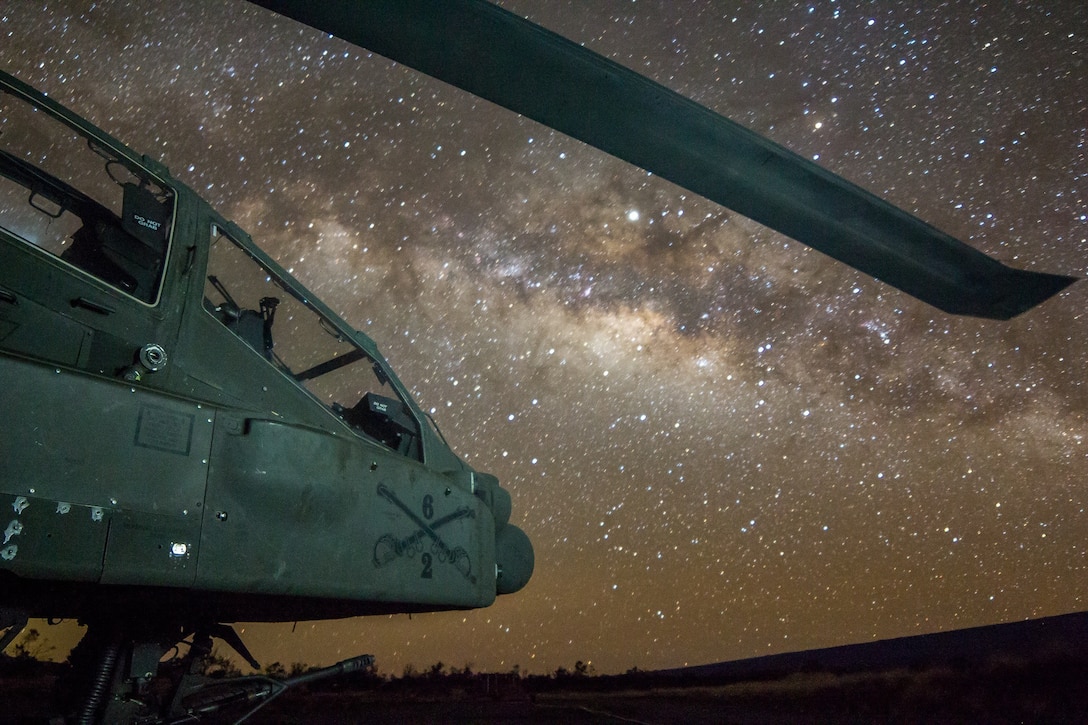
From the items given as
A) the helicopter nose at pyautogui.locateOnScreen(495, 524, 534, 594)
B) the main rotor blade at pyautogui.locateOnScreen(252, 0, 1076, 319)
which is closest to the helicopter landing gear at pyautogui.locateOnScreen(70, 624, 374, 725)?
the helicopter nose at pyautogui.locateOnScreen(495, 524, 534, 594)

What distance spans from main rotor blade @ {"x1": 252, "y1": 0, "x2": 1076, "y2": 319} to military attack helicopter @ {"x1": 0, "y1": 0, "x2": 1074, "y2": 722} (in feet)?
0.03

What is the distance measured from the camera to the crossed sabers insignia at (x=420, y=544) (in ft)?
10.9

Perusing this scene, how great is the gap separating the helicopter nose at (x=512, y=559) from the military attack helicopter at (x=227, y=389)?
1.81ft

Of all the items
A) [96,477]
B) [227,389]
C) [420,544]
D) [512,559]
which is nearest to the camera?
[96,477]

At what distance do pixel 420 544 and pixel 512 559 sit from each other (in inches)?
54.1

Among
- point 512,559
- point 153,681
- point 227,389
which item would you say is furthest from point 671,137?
point 153,681

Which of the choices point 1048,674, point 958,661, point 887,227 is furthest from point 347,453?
point 958,661

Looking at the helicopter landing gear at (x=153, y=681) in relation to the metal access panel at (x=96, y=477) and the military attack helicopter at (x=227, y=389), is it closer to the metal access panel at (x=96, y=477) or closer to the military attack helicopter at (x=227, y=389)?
the military attack helicopter at (x=227, y=389)

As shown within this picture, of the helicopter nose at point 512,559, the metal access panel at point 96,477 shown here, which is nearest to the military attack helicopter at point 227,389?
the metal access panel at point 96,477

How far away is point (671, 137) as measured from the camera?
10.3 ft

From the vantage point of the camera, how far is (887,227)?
11.1 feet

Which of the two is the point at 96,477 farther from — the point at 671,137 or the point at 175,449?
the point at 671,137

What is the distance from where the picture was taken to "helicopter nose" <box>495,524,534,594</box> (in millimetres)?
4714

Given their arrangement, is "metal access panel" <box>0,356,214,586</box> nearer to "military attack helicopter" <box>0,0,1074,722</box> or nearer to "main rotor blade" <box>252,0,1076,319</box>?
"military attack helicopter" <box>0,0,1074,722</box>
